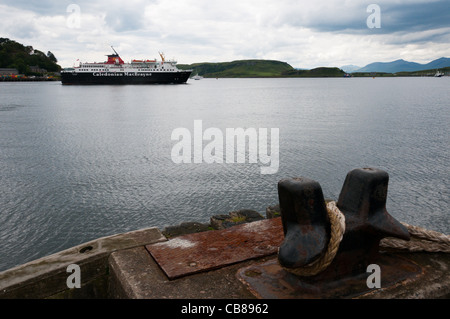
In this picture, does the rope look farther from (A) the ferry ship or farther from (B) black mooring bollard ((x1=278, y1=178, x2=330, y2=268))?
(A) the ferry ship

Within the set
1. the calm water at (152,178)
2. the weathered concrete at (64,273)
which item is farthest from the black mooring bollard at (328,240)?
the calm water at (152,178)

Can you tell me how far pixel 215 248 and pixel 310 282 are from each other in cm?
134

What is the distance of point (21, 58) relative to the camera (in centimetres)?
16650

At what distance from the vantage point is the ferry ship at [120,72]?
101 meters

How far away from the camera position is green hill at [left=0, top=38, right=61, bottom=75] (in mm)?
162500

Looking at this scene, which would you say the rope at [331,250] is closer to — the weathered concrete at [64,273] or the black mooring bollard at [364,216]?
the black mooring bollard at [364,216]

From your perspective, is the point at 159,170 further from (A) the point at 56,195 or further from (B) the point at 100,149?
(B) the point at 100,149

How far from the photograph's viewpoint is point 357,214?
3.20 metres

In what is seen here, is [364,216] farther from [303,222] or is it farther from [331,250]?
[303,222]

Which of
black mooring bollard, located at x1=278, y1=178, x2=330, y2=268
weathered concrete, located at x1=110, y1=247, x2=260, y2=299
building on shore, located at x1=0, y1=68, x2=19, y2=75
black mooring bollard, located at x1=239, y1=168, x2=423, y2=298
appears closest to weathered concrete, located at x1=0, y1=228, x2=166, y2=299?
weathered concrete, located at x1=110, y1=247, x2=260, y2=299

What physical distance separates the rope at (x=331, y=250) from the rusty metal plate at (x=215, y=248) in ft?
2.80

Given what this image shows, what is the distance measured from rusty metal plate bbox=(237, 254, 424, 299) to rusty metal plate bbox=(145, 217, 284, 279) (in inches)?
13.6

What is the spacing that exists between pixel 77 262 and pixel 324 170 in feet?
43.9
